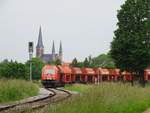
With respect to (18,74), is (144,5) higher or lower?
higher

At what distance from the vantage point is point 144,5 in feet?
195

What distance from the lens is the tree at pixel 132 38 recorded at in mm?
57875

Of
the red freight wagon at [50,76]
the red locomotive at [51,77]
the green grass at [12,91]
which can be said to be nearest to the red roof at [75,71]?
the red locomotive at [51,77]

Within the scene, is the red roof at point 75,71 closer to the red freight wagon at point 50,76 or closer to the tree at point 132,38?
the red freight wagon at point 50,76

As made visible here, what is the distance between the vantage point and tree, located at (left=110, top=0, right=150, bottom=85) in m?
57.9

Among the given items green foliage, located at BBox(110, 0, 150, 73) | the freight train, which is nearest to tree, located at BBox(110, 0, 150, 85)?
green foliage, located at BBox(110, 0, 150, 73)

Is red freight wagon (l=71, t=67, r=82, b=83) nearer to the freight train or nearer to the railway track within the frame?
the freight train

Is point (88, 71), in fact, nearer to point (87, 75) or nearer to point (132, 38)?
point (87, 75)

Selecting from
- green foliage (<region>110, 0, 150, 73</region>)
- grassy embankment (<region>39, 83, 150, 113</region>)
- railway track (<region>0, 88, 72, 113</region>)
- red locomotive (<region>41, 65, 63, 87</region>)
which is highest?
green foliage (<region>110, 0, 150, 73</region>)

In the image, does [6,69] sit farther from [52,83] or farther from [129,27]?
[129,27]

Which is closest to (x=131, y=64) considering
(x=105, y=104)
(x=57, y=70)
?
(x=57, y=70)

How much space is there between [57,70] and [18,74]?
4245 centimetres

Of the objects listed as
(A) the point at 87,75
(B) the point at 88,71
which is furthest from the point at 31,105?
(B) the point at 88,71

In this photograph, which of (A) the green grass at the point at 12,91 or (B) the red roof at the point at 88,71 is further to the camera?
(B) the red roof at the point at 88,71
